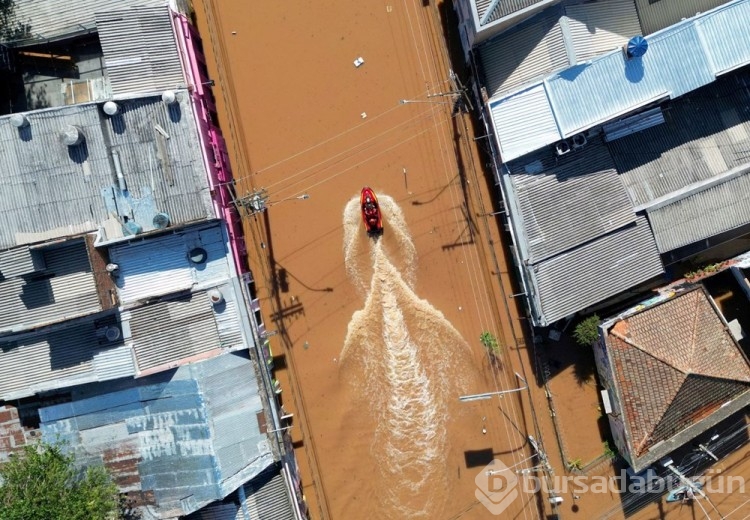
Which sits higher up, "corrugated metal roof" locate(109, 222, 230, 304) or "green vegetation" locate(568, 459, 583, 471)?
"corrugated metal roof" locate(109, 222, 230, 304)

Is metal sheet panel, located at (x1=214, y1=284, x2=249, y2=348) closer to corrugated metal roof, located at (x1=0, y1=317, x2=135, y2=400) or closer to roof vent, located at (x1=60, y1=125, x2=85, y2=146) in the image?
corrugated metal roof, located at (x1=0, y1=317, x2=135, y2=400)

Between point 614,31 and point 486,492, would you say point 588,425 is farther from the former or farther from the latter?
point 614,31

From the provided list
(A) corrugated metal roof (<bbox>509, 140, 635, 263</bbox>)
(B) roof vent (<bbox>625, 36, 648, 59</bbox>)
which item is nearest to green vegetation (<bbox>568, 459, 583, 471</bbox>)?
(A) corrugated metal roof (<bbox>509, 140, 635, 263</bbox>)

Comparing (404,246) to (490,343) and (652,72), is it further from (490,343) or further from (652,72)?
(652,72)

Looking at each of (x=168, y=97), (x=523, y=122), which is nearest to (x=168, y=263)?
(x=168, y=97)

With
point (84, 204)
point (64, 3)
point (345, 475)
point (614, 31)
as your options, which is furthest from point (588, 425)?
point (64, 3)

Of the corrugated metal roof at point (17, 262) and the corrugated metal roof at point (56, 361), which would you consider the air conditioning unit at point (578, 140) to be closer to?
the corrugated metal roof at point (56, 361)
